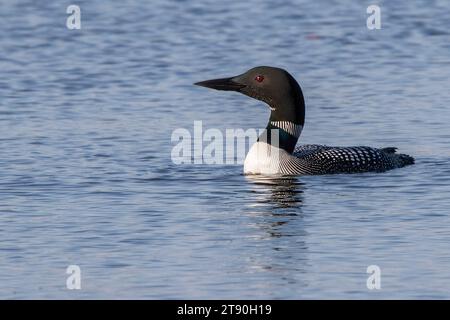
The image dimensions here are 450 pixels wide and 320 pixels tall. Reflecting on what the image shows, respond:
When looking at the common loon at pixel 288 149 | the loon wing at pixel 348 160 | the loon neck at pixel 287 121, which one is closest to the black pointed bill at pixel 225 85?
the common loon at pixel 288 149

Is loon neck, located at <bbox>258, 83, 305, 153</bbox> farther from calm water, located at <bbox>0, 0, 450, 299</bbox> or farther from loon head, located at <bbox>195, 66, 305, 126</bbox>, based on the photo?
calm water, located at <bbox>0, 0, 450, 299</bbox>

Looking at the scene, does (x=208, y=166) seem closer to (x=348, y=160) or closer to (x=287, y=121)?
(x=287, y=121)

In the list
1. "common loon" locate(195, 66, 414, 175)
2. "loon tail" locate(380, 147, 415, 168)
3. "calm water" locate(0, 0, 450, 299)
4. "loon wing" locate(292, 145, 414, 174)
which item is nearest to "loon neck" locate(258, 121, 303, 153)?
"common loon" locate(195, 66, 414, 175)

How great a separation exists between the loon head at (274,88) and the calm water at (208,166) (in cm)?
60

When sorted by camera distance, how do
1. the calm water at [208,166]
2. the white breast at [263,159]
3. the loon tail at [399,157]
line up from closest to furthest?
the calm water at [208,166]
the white breast at [263,159]
the loon tail at [399,157]

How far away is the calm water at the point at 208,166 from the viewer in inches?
344

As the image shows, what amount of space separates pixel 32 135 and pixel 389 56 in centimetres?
518

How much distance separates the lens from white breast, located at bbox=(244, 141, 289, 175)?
39.3 ft

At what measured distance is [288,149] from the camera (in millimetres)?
12234

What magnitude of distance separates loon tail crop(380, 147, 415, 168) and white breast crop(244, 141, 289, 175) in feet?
2.73

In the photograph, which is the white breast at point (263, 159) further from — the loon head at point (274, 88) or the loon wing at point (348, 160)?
the loon head at point (274, 88)

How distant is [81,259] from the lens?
8977mm
